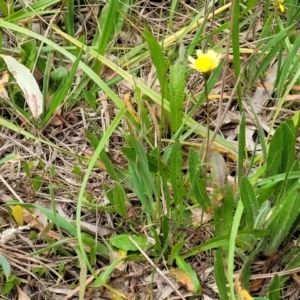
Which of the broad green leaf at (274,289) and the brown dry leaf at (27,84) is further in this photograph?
the brown dry leaf at (27,84)

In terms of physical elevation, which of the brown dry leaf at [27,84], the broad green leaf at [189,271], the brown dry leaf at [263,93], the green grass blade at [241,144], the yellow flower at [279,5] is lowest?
the broad green leaf at [189,271]

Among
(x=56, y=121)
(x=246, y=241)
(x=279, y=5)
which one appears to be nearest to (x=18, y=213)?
(x=56, y=121)

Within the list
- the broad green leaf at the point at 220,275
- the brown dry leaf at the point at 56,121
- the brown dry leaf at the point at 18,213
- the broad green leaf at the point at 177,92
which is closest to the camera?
the broad green leaf at the point at 220,275

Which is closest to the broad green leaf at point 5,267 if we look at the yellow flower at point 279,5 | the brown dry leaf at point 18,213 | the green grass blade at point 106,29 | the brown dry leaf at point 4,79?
the brown dry leaf at point 18,213

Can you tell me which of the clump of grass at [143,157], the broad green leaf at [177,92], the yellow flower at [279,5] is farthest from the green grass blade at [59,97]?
the yellow flower at [279,5]

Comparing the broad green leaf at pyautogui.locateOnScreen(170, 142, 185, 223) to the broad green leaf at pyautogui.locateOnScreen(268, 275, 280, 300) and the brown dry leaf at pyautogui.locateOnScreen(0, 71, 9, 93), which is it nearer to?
the broad green leaf at pyautogui.locateOnScreen(268, 275, 280, 300)


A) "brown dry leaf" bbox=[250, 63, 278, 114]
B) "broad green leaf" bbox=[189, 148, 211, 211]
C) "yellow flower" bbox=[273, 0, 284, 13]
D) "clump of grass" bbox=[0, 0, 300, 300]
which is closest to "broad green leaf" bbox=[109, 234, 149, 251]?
"clump of grass" bbox=[0, 0, 300, 300]

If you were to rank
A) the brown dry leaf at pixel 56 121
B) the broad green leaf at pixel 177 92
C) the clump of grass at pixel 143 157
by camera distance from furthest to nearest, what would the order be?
the brown dry leaf at pixel 56 121, the broad green leaf at pixel 177 92, the clump of grass at pixel 143 157

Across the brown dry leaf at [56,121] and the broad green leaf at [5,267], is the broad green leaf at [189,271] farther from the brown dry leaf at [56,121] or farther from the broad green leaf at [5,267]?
the brown dry leaf at [56,121]

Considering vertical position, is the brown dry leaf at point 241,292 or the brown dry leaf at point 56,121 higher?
the brown dry leaf at point 56,121

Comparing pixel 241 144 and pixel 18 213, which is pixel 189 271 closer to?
pixel 241 144
